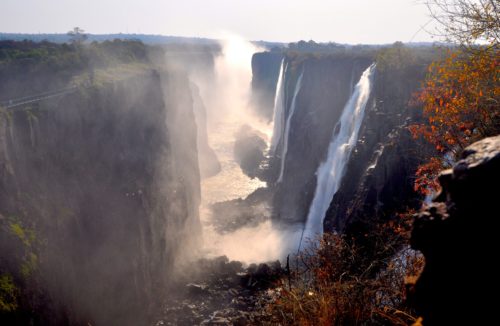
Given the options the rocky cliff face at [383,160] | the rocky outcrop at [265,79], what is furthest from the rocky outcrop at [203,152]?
the rocky cliff face at [383,160]

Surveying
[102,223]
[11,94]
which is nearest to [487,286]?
[102,223]

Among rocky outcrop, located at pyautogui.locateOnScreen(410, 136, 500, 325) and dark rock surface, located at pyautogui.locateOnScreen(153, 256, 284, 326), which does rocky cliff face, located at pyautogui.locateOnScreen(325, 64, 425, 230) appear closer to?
dark rock surface, located at pyautogui.locateOnScreen(153, 256, 284, 326)

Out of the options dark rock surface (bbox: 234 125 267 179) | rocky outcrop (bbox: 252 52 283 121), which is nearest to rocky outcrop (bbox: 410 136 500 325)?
dark rock surface (bbox: 234 125 267 179)

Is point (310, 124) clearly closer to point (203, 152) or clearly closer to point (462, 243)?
point (203, 152)

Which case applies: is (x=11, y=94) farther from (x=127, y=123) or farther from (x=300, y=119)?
(x=300, y=119)

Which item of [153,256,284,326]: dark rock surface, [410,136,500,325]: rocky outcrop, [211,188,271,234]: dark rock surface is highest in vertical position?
[410,136,500,325]: rocky outcrop

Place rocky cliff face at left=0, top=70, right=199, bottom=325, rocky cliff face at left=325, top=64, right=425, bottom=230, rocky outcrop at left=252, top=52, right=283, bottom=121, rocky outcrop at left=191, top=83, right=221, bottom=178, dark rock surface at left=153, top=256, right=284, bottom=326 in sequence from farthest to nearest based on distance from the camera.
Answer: rocky outcrop at left=252, top=52, right=283, bottom=121 < rocky outcrop at left=191, top=83, right=221, bottom=178 < rocky cliff face at left=325, top=64, right=425, bottom=230 < dark rock surface at left=153, top=256, right=284, bottom=326 < rocky cliff face at left=0, top=70, right=199, bottom=325
